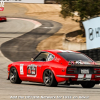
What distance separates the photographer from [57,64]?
418 inches

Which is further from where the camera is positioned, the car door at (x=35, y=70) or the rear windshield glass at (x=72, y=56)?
the car door at (x=35, y=70)

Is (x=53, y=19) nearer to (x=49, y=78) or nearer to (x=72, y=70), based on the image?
(x=49, y=78)

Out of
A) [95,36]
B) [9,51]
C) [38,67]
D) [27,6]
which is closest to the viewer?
[38,67]

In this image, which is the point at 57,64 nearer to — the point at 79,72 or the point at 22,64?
the point at 79,72

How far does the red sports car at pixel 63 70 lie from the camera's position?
10328 millimetres

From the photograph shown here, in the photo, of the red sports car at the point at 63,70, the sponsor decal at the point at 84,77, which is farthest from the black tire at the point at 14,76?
the sponsor decal at the point at 84,77

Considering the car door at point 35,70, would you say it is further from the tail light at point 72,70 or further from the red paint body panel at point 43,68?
the tail light at point 72,70

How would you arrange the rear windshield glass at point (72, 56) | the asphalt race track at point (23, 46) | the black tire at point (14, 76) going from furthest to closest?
the asphalt race track at point (23, 46) → the black tire at point (14, 76) → the rear windshield glass at point (72, 56)

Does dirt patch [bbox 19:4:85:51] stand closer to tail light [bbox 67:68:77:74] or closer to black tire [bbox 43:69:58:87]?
black tire [bbox 43:69:58:87]

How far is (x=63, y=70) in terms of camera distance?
33.8 feet

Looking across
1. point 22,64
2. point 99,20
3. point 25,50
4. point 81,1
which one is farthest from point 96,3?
point 22,64

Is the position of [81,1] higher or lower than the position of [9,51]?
higher

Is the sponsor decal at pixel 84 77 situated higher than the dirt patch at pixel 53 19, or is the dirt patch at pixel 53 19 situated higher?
the dirt patch at pixel 53 19

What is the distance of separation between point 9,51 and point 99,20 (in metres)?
10.9
